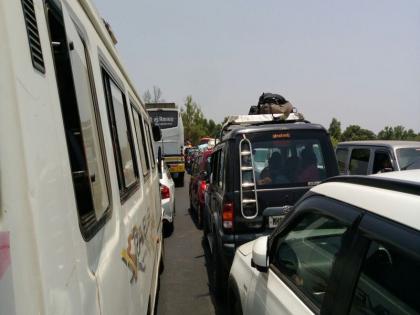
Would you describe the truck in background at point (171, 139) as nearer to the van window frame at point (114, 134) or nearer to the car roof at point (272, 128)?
the car roof at point (272, 128)

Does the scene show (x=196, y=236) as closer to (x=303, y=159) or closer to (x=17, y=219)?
(x=303, y=159)

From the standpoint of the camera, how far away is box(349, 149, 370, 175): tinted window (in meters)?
10.0

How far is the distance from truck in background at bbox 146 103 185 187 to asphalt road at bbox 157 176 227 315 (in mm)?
13234

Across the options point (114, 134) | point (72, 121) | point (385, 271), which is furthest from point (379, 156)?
point (72, 121)

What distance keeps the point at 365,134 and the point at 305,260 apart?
2968 centimetres

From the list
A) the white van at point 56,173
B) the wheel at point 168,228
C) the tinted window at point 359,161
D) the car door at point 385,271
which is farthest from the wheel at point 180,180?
the car door at point 385,271

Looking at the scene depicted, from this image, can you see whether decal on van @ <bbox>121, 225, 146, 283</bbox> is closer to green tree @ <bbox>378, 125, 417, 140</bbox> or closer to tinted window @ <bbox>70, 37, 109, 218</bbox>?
tinted window @ <bbox>70, 37, 109, 218</bbox>

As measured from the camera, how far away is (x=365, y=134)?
30891 mm

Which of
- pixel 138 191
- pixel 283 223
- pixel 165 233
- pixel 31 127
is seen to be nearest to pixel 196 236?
pixel 165 233

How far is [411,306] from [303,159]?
4.23 meters

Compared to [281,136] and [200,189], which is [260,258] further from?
[200,189]

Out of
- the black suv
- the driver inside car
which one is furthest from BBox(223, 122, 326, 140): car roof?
the driver inside car

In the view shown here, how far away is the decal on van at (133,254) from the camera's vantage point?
2598mm

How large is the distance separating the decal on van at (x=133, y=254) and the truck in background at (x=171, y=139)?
20786mm
